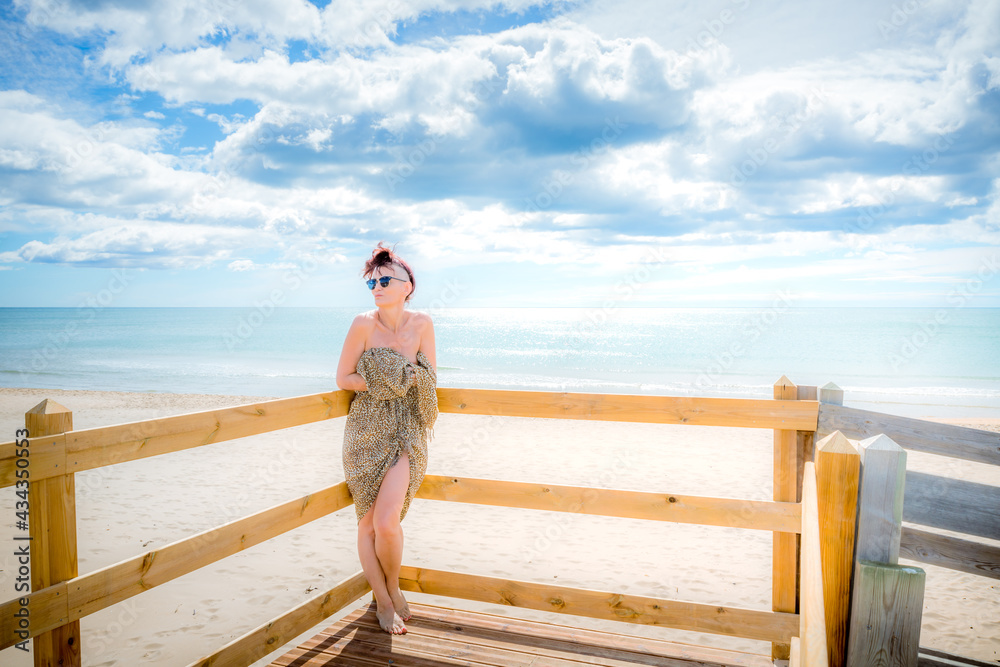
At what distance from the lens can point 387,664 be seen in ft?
9.73

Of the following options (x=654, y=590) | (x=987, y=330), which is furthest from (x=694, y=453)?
(x=987, y=330)

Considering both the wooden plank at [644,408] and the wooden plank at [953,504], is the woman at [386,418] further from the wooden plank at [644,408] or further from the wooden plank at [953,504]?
the wooden plank at [953,504]

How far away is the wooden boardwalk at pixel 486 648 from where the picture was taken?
9.87 ft

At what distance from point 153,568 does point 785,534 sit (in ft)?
9.98

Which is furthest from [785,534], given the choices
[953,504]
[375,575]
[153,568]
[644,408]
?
[153,568]

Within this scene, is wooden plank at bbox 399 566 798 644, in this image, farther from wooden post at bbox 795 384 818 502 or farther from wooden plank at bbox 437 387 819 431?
wooden plank at bbox 437 387 819 431

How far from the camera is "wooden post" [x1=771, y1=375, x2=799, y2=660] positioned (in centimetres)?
312

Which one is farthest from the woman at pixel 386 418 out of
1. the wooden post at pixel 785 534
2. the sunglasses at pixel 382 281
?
the wooden post at pixel 785 534

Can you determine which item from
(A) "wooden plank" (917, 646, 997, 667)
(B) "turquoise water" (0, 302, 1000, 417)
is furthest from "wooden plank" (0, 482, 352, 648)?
(B) "turquoise water" (0, 302, 1000, 417)

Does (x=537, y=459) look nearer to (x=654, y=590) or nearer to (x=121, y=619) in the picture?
(x=654, y=590)

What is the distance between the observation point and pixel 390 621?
130 inches

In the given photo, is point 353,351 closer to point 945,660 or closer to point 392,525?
point 392,525

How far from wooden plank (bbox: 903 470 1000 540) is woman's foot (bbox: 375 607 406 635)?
2893mm

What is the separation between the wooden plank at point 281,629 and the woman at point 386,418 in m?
0.33
